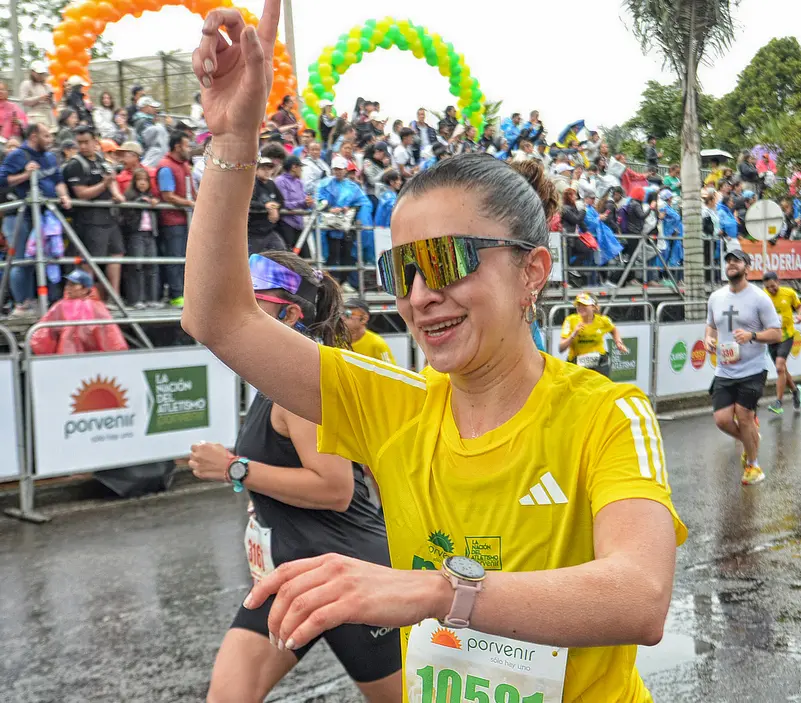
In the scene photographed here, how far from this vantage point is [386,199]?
41.8ft

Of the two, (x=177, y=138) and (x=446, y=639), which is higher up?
(x=177, y=138)

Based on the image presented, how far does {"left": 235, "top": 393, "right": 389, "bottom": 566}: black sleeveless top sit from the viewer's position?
10.1 ft

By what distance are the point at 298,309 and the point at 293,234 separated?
794 cm

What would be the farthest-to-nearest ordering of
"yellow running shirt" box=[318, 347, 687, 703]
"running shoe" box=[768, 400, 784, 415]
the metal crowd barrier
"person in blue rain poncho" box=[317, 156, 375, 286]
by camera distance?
"running shoe" box=[768, 400, 784, 415] → "person in blue rain poncho" box=[317, 156, 375, 286] → the metal crowd barrier → "yellow running shirt" box=[318, 347, 687, 703]

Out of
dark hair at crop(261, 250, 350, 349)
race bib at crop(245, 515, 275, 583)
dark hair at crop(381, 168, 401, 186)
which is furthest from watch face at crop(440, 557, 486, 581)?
dark hair at crop(381, 168, 401, 186)

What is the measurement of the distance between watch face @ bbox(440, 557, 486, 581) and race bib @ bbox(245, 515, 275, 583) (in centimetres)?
197

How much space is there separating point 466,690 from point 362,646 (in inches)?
47.5

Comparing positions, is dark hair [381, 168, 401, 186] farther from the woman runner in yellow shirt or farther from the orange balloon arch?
the woman runner in yellow shirt

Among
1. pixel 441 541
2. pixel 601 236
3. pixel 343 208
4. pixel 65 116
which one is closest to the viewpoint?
pixel 441 541

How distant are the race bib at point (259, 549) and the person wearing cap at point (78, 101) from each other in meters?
10.0

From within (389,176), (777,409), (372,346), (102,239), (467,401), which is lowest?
(777,409)

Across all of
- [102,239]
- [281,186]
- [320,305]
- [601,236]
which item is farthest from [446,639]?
[601,236]

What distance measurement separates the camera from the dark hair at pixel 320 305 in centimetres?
331

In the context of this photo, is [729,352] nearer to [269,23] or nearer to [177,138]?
[177,138]
